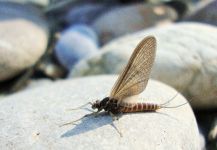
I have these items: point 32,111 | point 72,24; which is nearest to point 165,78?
point 32,111

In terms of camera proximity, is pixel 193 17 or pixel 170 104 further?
pixel 193 17

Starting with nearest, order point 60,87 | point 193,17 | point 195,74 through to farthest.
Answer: point 60,87, point 195,74, point 193,17

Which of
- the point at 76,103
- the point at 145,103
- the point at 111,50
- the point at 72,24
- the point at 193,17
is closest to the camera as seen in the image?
the point at 145,103

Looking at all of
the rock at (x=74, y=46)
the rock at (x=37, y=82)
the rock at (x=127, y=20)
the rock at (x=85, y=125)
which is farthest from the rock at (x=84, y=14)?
the rock at (x=85, y=125)

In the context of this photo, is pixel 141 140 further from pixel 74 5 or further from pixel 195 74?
pixel 74 5

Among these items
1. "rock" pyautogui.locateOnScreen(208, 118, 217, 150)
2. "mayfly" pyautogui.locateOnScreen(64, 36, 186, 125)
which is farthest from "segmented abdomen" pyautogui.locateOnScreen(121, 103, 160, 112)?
"rock" pyautogui.locateOnScreen(208, 118, 217, 150)

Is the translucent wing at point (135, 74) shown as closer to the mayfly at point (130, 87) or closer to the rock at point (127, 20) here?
the mayfly at point (130, 87)

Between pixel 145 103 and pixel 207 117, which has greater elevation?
pixel 145 103

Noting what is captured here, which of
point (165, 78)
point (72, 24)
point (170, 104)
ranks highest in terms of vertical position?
point (170, 104)
